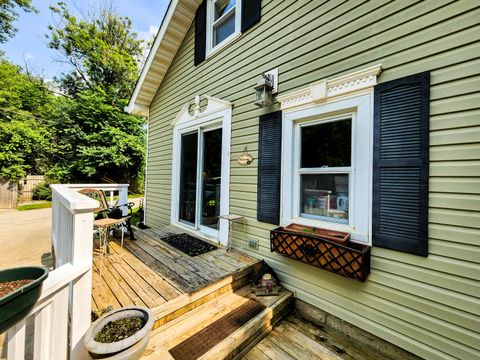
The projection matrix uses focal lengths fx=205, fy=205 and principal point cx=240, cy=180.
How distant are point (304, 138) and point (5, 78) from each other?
17470 millimetres

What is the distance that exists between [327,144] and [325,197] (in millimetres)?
613

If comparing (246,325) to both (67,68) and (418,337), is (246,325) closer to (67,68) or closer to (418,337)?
(418,337)

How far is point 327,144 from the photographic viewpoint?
7.77 feet

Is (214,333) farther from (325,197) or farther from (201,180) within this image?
(201,180)

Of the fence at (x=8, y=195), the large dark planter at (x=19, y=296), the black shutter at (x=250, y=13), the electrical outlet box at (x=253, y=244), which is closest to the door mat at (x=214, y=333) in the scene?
the electrical outlet box at (x=253, y=244)

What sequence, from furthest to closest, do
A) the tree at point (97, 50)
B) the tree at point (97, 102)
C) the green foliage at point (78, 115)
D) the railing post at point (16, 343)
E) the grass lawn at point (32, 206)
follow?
the tree at point (97, 50)
the tree at point (97, 102)
the green foliage at point (78, 115)
the grass lawn at point (32, 206)
the railing post at point (16, 343)

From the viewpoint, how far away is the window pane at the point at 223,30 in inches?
147

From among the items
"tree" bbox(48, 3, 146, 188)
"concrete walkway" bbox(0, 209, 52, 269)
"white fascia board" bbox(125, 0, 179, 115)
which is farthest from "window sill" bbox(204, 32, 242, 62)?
"tree" bbox(48, 3, 146, 188)

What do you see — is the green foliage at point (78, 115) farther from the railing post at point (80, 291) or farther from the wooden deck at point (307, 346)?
the wooden deck at point (307, 346)

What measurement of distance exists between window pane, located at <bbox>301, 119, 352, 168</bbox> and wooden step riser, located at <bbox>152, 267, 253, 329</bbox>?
159cm

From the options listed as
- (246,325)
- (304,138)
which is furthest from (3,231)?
(304,138)

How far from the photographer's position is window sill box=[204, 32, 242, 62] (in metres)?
3.41


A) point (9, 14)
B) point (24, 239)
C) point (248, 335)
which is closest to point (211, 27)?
point (248, 335)

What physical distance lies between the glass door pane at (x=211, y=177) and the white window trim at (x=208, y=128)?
171 mm
